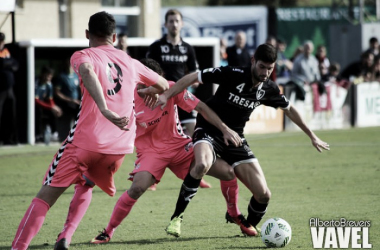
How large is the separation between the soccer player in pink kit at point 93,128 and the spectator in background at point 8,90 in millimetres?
8959

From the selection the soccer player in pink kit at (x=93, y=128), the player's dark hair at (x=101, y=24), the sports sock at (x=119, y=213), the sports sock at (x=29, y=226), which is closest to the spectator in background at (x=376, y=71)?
the sports sock at (x=119, y=213)

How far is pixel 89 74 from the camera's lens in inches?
221

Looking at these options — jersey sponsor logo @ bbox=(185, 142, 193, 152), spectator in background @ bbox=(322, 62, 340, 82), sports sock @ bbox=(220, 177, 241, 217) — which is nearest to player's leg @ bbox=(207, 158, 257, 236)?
sports sock @ bbox=(220, 177, 241, 217)

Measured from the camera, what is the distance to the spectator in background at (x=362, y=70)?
21.8m

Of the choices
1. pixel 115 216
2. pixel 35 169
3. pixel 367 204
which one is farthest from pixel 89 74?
pixel 35 169

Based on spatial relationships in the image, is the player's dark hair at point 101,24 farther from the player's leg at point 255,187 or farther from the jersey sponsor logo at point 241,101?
the player's leg at point 255,187

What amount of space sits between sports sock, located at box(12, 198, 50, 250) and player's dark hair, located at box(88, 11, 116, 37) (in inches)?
52.8

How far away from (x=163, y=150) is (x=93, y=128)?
5.51 feet

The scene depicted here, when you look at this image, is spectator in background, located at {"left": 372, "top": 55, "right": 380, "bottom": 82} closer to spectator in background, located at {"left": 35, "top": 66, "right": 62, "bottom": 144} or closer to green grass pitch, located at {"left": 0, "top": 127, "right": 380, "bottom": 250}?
green grass pitch, located at {"left": 0, "top": 127, "right": 380, "bottom": 250}

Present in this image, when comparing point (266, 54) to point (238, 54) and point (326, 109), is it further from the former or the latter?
point (326, 109)

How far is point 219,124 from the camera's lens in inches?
274

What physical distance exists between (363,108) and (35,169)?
426 inches

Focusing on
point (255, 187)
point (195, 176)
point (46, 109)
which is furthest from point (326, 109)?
point (195, 176)

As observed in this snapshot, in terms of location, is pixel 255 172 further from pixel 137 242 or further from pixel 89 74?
pixel 89 74
